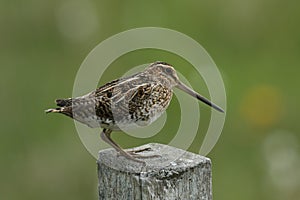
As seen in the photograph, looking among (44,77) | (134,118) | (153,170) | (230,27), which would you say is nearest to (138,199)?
(153,170)

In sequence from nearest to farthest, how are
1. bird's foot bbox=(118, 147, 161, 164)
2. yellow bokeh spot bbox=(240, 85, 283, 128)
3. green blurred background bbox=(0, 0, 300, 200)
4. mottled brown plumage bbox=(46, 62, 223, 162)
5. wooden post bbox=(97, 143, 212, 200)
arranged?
wooden post bbox=(97, 143, 212, 200)
bird's foot bbox=(118, 147, 161, 164)
mottled brown plumage bbox=(46, 62, 223, 162)
green blurred background bbox=(0, 0, 300, 200)
yellow bokeh spot bbox=(240, 85, 283, 128)

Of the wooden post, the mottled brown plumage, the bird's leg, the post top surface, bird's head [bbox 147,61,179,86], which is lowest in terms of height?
the wooden post

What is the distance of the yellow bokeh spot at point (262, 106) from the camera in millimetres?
6874

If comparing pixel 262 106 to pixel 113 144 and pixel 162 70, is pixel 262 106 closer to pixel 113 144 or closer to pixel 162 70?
pixel 162 70

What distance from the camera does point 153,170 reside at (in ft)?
11.3

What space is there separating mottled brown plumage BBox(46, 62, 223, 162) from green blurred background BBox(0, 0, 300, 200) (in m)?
2.19

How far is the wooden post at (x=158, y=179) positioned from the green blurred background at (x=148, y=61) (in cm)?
262

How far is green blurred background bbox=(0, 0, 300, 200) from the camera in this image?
6.33m

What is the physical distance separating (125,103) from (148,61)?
311 centimetres

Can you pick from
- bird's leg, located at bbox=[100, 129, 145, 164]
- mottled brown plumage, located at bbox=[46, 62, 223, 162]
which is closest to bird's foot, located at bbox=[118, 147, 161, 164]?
bird's leg, located at bbox=[100, 129, 145, 164]

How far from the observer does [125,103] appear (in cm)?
402

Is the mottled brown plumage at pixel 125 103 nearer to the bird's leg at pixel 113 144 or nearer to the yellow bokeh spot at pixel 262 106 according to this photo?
the bird's leg at pixel 113 144

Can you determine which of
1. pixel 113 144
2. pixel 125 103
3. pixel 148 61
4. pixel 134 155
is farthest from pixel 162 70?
pixel 148 61

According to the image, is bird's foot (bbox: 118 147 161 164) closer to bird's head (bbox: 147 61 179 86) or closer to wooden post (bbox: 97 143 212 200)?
wooden post (bbox: 97 143 212 200)
